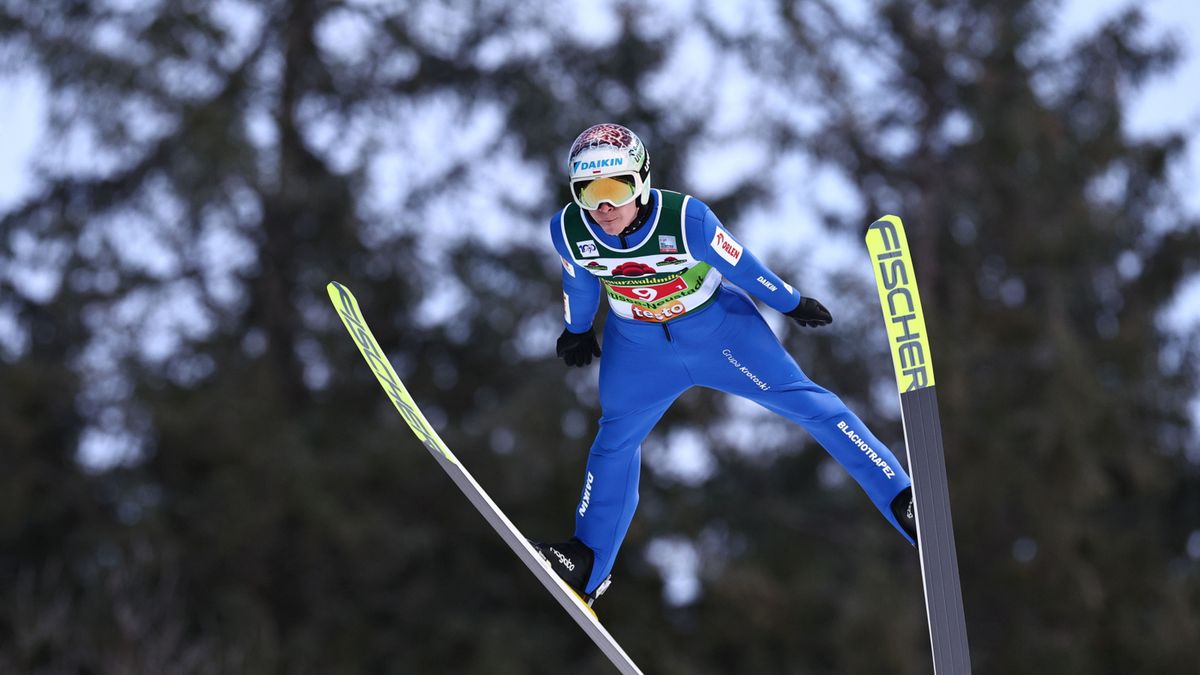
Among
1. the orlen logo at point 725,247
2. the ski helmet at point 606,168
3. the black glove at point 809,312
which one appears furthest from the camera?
the black glove at point 809,312

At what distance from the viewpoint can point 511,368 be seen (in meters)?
17.4

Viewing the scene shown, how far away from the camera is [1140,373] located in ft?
57.8

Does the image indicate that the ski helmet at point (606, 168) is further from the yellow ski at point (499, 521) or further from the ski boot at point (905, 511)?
the ski boot at point (905, 511)

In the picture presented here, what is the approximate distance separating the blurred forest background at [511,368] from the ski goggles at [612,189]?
1137 centimetres

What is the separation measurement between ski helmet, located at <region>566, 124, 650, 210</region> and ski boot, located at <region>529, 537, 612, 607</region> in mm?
1194

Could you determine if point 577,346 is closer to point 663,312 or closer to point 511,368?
point 663,312

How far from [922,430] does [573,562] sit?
1206 millimetres

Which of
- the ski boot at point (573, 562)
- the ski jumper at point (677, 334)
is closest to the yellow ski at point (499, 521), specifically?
the ski boot at point (573, 562)

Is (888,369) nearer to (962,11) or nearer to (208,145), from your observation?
(962,11)

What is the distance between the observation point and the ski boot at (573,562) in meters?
4.99

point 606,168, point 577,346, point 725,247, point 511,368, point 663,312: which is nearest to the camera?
point 606,168

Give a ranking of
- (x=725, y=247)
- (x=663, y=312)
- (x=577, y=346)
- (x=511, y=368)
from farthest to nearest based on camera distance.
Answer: (x=511, y=368)
(x=577, y=346)
(x=663, y=312)
(x=725, y=247)

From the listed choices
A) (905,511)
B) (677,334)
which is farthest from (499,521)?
(905,511)

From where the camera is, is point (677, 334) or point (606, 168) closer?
point (606, 168)
